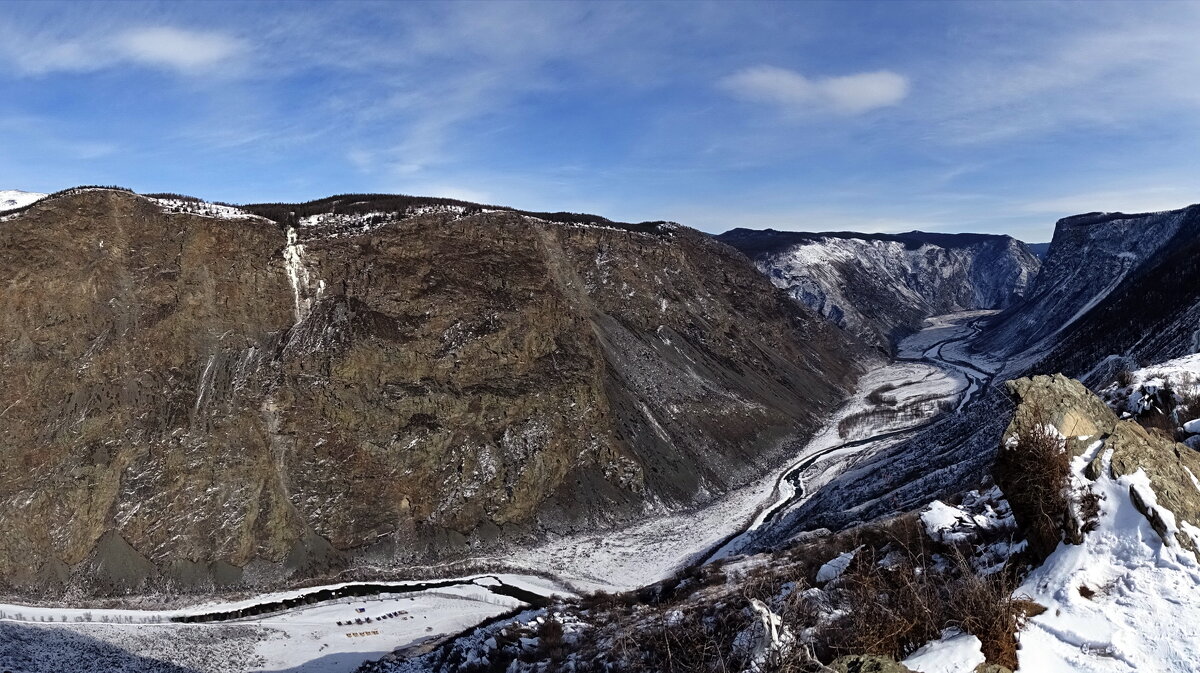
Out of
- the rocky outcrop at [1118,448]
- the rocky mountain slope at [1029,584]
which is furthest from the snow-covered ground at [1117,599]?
the rocky outcrop at [1118,448]

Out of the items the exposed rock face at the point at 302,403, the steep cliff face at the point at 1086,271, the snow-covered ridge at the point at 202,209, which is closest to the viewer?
the exposed rock face at the point at 302,403

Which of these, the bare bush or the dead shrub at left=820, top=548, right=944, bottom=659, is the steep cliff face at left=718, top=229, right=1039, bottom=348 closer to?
the bare bush

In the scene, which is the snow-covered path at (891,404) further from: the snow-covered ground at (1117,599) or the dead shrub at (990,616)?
the dead shrub at (990,616)

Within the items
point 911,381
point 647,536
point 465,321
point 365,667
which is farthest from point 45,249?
point 911,381

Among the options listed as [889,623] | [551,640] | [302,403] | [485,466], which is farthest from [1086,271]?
[889,623]

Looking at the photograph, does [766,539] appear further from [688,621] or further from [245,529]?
[245,529]

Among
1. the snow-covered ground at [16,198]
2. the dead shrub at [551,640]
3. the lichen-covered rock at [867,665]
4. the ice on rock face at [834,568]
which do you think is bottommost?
the dead shrub at [551,640]
